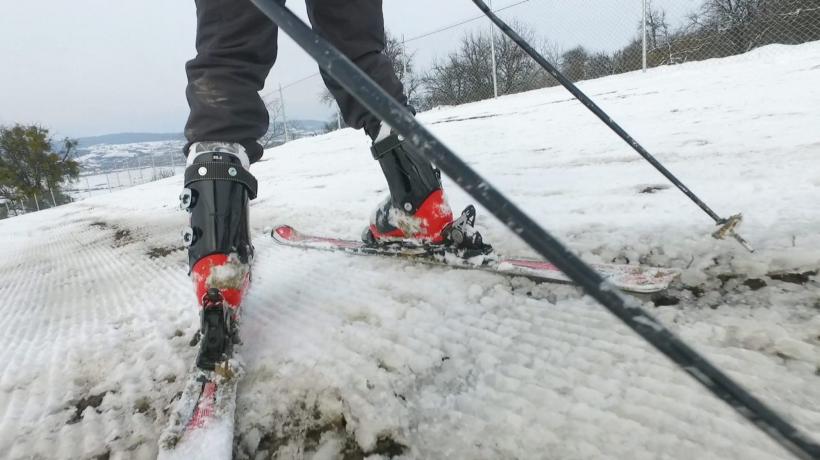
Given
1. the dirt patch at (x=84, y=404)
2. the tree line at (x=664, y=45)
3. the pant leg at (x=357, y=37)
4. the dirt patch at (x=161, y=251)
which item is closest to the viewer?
the dirt patch at (x=84, y=404)

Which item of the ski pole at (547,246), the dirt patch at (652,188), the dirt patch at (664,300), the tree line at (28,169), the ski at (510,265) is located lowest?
the dirt patch at (664,300)

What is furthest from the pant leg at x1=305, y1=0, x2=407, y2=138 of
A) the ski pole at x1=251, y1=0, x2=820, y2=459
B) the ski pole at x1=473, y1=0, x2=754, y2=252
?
the ski pole at x1=251, y1=0, x2=820, y2=459

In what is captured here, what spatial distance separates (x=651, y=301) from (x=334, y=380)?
1.96 ft

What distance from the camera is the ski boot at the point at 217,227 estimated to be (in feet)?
2.72

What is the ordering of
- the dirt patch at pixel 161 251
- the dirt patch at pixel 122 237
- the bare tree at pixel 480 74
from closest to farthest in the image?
the dirt patch at pixel 161 251, the dirt patch at pixel 122 237, the bare tree at pixel 480 74

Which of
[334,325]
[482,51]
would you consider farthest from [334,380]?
[482,51]

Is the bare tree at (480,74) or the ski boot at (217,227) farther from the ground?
the bare tree at (480,74)

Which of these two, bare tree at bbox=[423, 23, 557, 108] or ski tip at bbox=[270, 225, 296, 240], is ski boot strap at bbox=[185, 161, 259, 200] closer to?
ski tip at bbox=[270, 225, 296, 240]

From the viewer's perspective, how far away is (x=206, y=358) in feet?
2.41

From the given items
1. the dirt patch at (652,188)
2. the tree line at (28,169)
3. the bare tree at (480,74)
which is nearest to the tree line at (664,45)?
the bare tree at (480,74)

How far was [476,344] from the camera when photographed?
759 millimetres

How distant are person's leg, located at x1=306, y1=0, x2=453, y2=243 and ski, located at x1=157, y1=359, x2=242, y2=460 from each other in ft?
1.84

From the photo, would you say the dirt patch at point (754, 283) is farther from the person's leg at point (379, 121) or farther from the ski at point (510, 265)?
the person's leg at point (379, 121)

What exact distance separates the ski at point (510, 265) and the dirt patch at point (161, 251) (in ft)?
2.34
